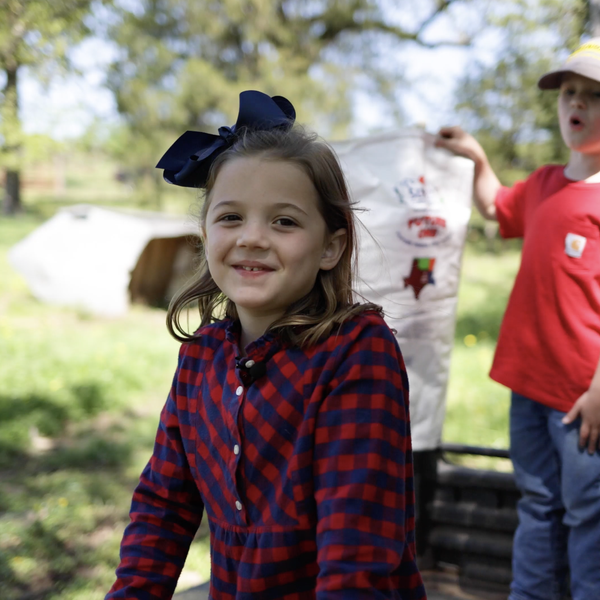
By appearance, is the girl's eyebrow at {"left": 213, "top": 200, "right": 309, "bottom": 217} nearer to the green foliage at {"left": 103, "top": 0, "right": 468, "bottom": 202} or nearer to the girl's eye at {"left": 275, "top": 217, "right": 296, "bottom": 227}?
the girl's eye at {"left": 275, "top": 217, "right": 296, "bottom": 227}

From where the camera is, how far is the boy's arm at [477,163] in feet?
7.01

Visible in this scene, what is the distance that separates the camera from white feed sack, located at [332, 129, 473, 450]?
81.4 inches

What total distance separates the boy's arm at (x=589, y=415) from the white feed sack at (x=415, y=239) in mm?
460

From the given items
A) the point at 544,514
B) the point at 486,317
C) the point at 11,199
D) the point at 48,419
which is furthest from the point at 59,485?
the point at 11,199

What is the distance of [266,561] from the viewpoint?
1062 mm

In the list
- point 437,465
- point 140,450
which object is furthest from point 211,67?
point 437,465

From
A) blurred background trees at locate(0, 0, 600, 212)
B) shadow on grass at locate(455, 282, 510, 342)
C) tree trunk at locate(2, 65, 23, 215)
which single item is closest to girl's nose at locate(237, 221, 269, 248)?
tree trunk at locate(2, 65, 23, 215)

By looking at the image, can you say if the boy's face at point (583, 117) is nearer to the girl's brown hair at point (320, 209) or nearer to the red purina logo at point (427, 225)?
the red purina logo at point (427, 225)

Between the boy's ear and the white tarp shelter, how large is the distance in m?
6.22

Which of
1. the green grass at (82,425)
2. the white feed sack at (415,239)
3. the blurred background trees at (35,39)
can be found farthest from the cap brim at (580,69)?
the blurred background trees at (35,39)

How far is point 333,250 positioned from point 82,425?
3.31m

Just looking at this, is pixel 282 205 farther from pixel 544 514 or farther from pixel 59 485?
pixel 59 485

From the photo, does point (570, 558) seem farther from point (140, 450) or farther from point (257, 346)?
point (140, 450)

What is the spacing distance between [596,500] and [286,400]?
1.14m
